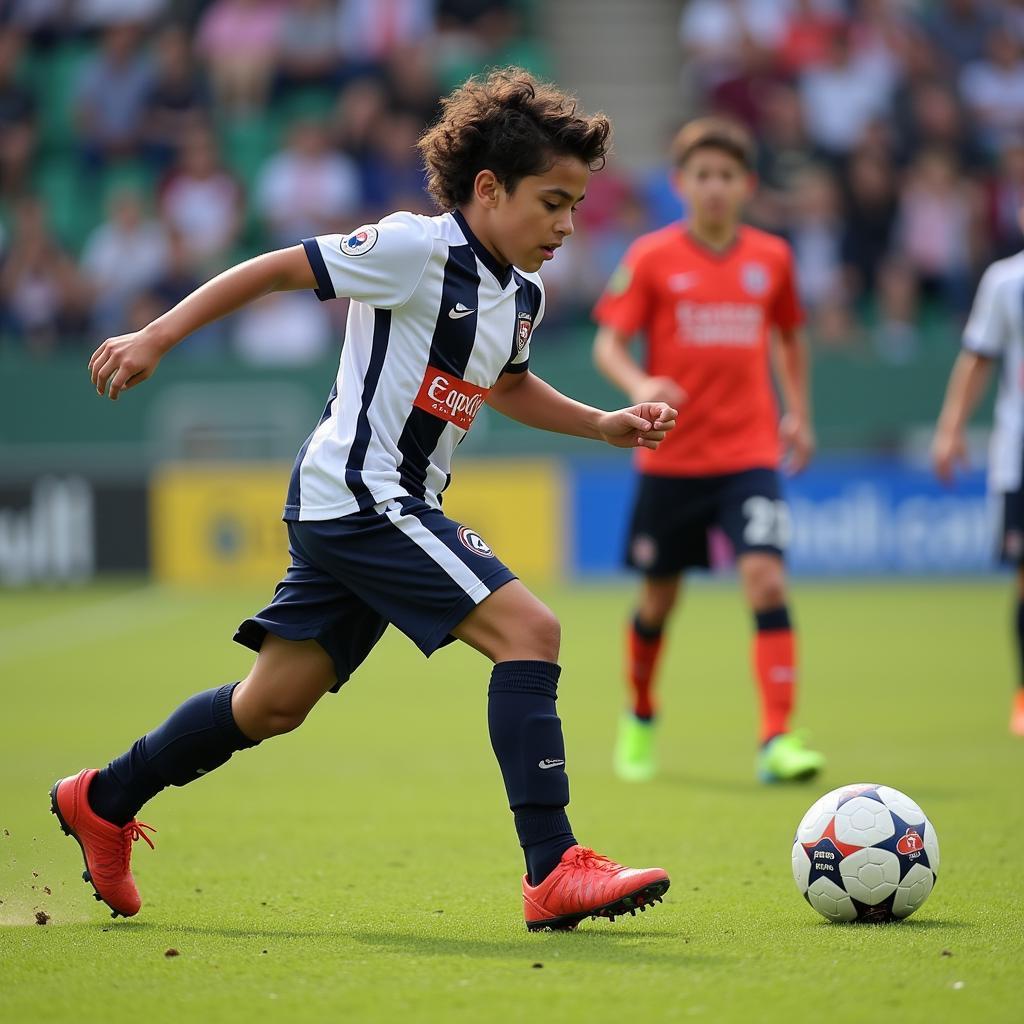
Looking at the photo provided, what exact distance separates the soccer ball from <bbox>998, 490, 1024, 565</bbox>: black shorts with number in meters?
4.02

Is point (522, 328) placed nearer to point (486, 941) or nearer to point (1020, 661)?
point (486, 941)

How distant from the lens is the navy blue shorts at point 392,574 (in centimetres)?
422

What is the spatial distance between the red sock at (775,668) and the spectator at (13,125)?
1403 cm

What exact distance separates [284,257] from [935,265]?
48.4 ft

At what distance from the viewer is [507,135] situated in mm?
4324

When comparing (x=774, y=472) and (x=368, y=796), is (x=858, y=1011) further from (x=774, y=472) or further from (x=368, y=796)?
(x=774, y=472)

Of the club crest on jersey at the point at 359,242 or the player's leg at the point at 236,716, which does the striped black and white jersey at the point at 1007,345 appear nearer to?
the player's leg at the point at 236,716

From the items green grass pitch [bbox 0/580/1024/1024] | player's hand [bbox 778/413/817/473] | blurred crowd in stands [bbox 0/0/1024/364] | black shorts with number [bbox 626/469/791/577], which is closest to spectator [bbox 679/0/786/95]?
blurred crowd in stands [bbox 0/0/1024/364]

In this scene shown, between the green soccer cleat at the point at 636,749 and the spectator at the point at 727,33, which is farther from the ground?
the spectator at the point at 727,33

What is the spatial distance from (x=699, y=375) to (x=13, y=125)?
45.1ft

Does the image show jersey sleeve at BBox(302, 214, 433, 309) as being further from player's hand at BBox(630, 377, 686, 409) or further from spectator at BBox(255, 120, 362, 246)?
spectator at BBox(255, 120, 362, 246)

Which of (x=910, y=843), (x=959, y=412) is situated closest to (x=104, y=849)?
(x=910, y=843)

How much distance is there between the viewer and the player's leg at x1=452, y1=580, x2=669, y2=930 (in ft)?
13.6

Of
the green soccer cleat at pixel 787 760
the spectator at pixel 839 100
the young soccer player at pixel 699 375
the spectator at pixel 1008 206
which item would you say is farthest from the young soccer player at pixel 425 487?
the spectator at pixel 839 100
